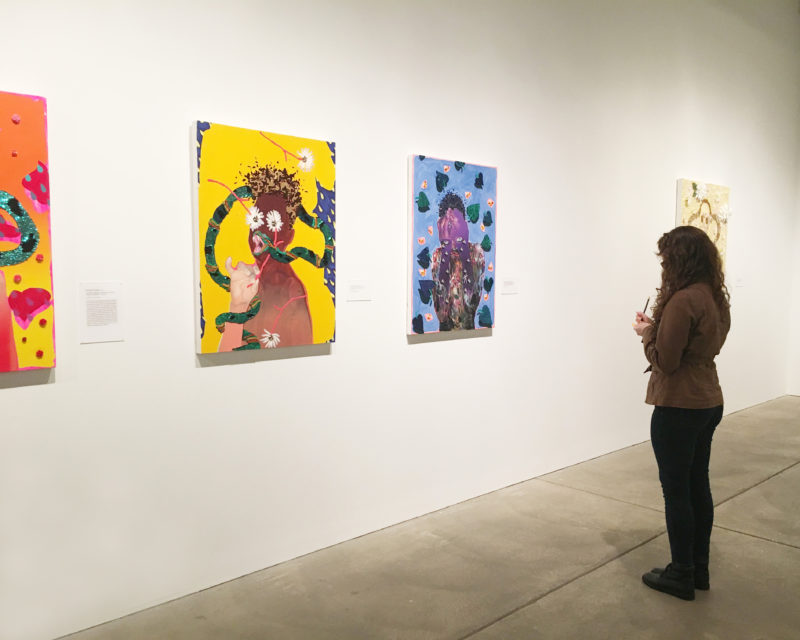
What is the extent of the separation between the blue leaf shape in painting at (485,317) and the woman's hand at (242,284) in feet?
5.78

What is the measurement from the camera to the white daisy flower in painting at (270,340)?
3.53 m

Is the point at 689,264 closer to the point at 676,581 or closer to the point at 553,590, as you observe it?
the point at 676,581

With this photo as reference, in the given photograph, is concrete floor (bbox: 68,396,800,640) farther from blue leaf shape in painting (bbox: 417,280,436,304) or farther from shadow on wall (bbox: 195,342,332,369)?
blue leaf shape in painting (bbox: 417,280,436,304)

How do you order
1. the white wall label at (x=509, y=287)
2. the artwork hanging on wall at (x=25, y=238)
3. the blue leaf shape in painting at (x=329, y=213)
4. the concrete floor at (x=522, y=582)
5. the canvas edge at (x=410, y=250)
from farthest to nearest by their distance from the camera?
the white wall label at (x=509, y=287) → the canvas edge at (x=410, y=250) → the blue leaf shape in painting at (x=329, y=213) → the concrete floor at (x=522, y=582) → the artwork hanging on wall at (x=25, y=238)

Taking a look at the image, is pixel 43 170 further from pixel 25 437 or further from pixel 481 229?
pixel 481 229

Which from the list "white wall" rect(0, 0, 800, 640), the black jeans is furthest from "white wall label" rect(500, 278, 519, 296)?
the black jeans

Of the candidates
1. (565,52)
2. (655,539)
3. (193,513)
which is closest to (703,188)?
(565,52)

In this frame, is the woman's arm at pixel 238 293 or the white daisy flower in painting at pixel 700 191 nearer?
the woman's arm at pixel 238 293

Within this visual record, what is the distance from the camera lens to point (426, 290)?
4.32m

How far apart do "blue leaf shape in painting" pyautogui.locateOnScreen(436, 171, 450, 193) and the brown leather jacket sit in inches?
66.8

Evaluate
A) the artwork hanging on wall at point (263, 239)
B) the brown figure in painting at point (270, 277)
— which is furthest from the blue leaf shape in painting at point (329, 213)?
the brown figure in painting at point (270, 277)

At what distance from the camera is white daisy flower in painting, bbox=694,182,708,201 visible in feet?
21.6

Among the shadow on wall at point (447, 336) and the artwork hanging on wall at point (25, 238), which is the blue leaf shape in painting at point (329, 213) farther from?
the artwork hanging on wall at point (25, 238)

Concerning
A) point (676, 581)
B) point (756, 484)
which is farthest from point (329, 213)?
point (756, 484)
